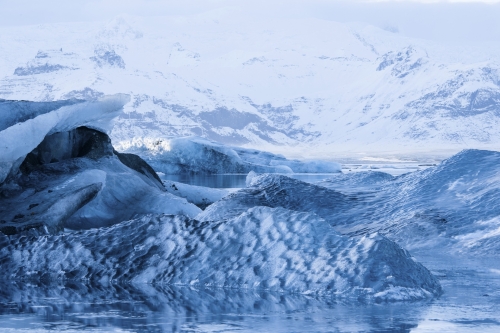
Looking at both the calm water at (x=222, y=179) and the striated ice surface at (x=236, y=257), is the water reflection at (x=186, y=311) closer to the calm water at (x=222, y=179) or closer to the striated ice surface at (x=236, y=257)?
the striated ice surface at (x=236, y=257)

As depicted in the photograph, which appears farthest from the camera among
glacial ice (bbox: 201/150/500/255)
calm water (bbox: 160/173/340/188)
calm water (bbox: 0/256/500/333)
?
calm water (bbox: 160/173/340/188)

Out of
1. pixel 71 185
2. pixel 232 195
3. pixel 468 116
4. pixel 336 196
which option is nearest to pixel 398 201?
pixel 336 196

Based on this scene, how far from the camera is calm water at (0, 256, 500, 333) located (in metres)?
3.51

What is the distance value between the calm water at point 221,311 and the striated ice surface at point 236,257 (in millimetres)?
151

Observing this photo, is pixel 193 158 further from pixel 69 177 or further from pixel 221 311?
pixel 221 311

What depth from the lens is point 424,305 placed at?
405 centimetres

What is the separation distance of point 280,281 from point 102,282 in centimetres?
102

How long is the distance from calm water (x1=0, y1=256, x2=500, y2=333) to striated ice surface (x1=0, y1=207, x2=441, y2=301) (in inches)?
5.9

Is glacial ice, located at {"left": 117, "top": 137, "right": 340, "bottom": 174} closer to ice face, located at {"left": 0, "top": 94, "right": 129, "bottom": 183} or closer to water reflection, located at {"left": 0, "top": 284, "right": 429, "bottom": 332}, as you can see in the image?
ice face, located at {"left": 0, "top": 94, "right": 129, "bottom": 183}

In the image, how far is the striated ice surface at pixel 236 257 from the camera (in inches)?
171

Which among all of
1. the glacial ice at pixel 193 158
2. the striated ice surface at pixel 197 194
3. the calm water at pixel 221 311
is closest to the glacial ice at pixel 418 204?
the striated ice surface at pixel 197 194

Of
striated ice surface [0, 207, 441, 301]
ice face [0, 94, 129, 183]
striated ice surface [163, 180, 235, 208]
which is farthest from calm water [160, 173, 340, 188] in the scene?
striated ice surface [0, 207, 441, 301]

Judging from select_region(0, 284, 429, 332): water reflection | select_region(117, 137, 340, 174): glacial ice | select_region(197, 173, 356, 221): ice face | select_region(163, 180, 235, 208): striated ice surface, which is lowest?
select_region(117, 137, 340, 174): glacial ice

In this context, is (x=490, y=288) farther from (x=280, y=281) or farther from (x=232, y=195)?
(x=232, y=195)
